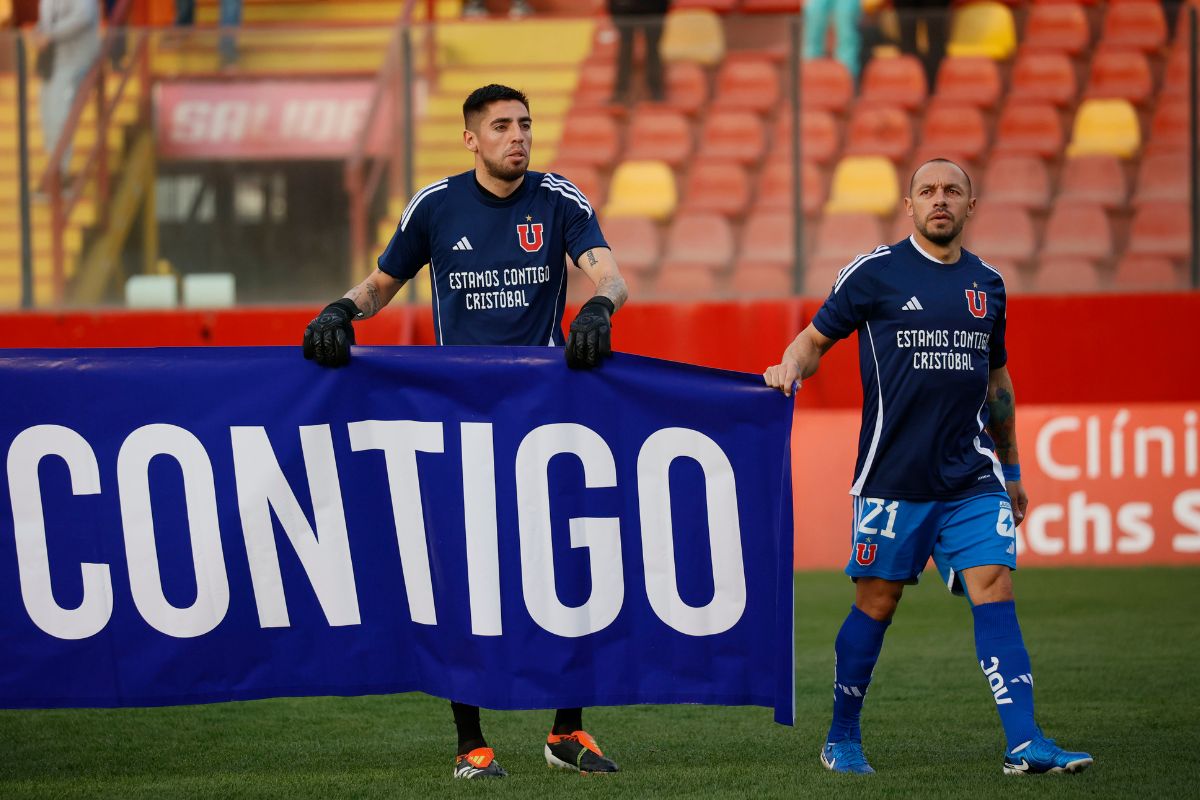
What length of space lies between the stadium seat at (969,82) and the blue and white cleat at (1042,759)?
803cm

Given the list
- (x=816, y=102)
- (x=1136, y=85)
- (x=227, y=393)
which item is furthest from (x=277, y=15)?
(x=227, y=393)

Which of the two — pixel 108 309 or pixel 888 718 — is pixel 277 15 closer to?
pixel 108 309

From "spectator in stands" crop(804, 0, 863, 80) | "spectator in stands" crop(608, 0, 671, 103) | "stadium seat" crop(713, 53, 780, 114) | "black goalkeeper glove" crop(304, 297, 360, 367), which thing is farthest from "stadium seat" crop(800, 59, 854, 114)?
"black goalkeeper glove" crop(304, 297, 360, 367)

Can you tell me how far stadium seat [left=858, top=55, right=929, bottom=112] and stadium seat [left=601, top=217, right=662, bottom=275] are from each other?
5.56 feet

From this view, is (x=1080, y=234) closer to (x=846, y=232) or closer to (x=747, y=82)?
(x=846, y=232)

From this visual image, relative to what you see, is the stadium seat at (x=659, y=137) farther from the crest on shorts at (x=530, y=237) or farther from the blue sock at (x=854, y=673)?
the blue sock at (x=854, y=673)

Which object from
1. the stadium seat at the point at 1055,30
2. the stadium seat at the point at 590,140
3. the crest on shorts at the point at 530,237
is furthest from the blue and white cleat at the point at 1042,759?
the stadium seat at the point at 1055,30

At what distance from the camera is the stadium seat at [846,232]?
39.7 ft

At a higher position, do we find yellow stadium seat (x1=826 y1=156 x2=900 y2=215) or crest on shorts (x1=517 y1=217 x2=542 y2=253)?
yellow stadium seat (x1=826 y1=156 x2=900 y2=215)

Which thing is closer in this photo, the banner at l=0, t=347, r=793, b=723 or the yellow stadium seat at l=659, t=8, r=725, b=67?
the banner at l=0, t=347, r=793, b=723

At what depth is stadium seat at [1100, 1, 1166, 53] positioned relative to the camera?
12.3m

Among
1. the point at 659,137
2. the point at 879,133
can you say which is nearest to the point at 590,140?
the point at 659,137

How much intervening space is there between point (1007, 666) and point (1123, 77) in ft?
26.3

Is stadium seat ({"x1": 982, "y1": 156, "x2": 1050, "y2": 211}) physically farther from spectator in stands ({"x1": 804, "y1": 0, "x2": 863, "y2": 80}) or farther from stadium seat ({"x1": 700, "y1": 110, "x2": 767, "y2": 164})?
stadium seat ({"x1": 700, "y1": 110, "x2": 767, "y2": 164})
